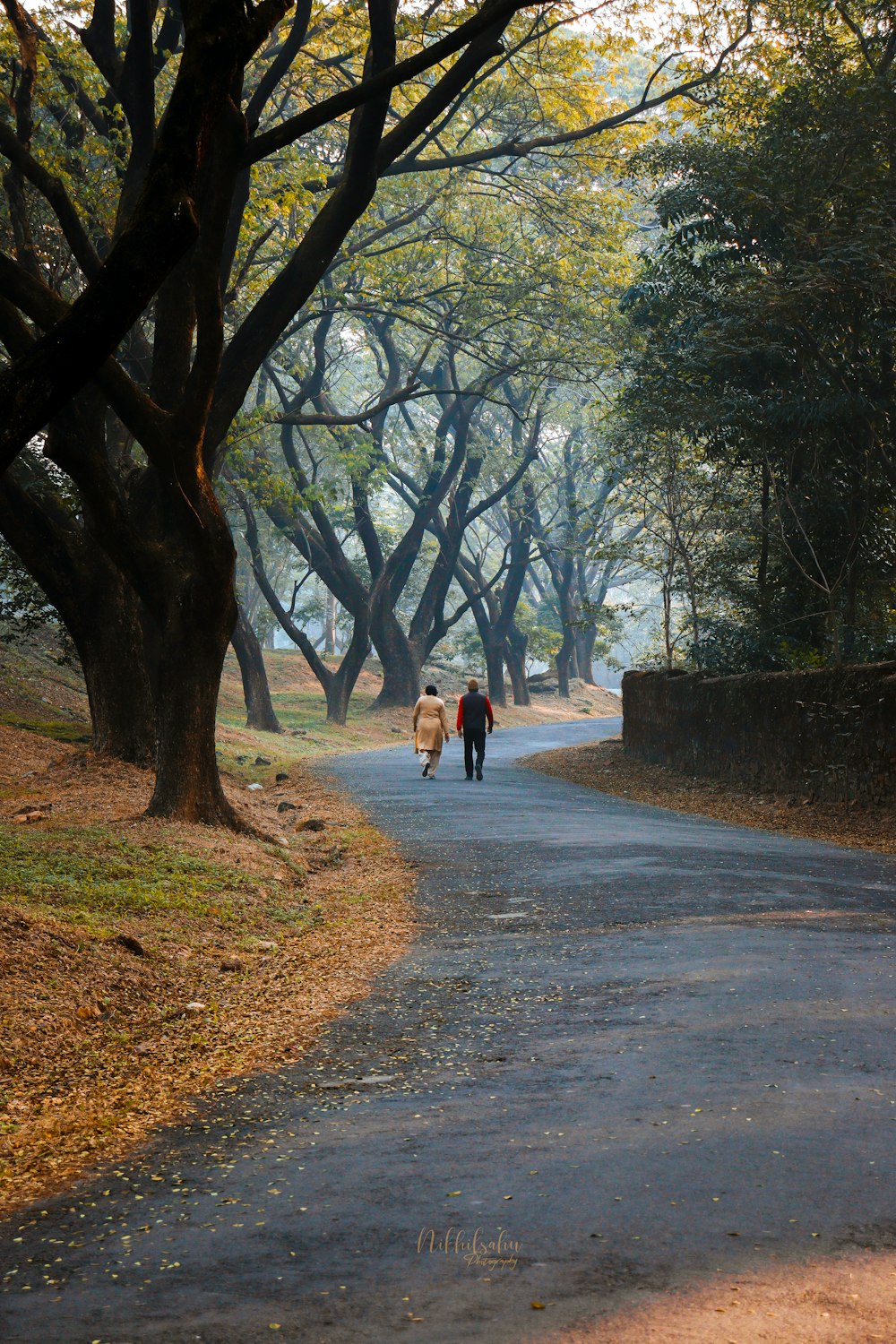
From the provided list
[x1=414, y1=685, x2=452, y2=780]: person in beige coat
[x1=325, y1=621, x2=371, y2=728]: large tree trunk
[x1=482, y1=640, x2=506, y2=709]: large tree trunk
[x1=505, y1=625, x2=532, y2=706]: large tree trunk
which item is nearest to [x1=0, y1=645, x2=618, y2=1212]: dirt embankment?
[x1=414, y1=685, x2=452, y2=780]: person in beige coat

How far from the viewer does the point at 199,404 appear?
38.2ft

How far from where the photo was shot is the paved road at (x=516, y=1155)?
136 inches

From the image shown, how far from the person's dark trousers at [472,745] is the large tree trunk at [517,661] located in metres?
28.9

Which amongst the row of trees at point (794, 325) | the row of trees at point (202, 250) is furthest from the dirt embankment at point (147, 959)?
the row of trees at point (794, 325)

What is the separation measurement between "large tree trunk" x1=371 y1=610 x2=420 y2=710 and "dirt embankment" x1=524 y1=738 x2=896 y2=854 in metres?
13.5

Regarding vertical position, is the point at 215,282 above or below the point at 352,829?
above

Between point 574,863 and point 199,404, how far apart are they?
5082 mm

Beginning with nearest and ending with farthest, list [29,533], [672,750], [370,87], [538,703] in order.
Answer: [370,87] < [29,533] < [672,750] < [538,703]

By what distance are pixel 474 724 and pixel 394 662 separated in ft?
65.3

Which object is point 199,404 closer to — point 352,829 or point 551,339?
point 352,829

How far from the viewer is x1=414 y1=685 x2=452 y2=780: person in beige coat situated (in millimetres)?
21828

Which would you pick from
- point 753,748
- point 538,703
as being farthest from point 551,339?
point 538,703

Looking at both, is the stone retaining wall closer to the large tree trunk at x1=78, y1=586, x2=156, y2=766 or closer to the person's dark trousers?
the person's dark trousers

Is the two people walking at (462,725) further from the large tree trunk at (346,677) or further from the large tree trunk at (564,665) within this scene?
the large tree trunk at (564,665)
